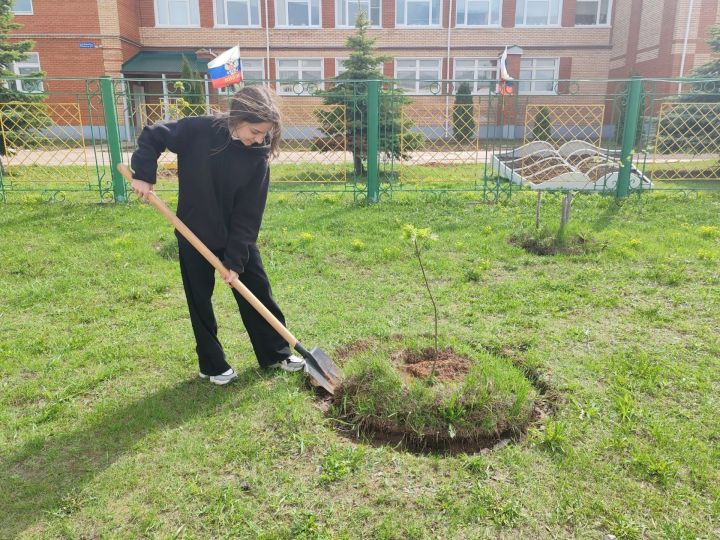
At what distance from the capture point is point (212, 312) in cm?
309

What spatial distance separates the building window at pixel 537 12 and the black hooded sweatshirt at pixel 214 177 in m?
23.3

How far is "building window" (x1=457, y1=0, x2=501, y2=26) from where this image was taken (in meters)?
22.9

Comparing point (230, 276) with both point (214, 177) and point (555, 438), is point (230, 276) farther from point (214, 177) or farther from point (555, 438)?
point (555, 438)

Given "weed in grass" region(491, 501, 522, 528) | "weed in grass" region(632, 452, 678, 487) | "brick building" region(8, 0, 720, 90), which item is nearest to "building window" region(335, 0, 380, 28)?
"brick building" region(8, 0, 720, 90)

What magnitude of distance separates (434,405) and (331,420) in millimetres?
527

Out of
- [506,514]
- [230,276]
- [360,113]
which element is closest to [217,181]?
[230,276]

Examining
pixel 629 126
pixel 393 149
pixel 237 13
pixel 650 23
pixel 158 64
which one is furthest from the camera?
pixel 237 13

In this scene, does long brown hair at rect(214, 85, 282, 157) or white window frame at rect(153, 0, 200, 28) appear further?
white window frame at rect(153, 0, 200, 28)

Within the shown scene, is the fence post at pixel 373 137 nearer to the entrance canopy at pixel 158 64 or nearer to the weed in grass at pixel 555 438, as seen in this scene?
the weed in grass at pixel 555 438

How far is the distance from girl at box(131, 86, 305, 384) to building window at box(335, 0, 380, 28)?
2185cm

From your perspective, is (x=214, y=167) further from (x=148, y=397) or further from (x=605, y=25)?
(x=605, y=25)

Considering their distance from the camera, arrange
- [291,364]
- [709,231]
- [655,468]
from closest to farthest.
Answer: [655,468]
[291,364]
[709,231]

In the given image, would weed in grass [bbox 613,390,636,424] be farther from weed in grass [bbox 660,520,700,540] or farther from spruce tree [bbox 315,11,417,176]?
spruce tree [bbox 315,11,417,176]

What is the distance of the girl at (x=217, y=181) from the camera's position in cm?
270
